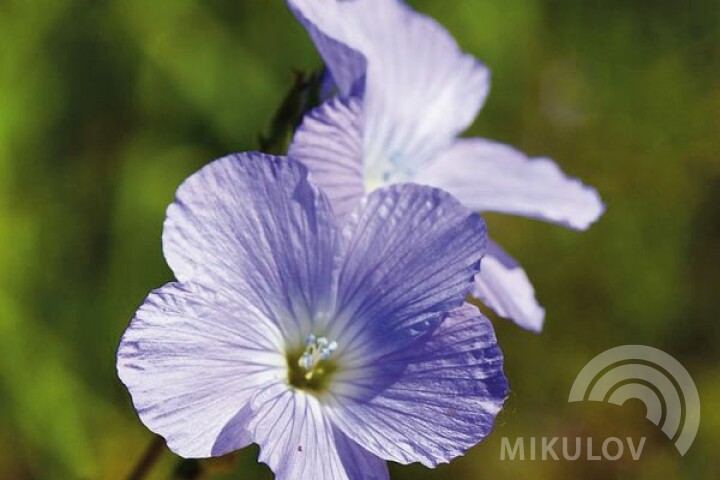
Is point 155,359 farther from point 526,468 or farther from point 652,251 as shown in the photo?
point 652,251

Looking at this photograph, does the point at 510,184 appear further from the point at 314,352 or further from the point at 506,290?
the point at 314,352

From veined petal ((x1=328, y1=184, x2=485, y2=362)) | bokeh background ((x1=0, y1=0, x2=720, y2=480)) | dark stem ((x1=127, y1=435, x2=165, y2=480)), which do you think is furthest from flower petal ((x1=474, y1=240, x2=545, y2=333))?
bokeh background ((x1=0, y1=0, x2=720, y2=480))

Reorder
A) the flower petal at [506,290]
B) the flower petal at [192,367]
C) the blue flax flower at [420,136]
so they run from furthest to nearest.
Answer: the flower petal at [506,290], the blue flax flower at [420,136], the flower petal at [192,367]

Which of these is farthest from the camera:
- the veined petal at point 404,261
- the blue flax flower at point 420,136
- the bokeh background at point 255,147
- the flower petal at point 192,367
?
the bokeh background at point 255,147

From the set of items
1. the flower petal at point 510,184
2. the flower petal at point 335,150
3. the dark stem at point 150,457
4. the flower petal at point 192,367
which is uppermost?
the flower petal at point 510,184

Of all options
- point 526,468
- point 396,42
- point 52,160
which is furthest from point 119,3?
point 526,468

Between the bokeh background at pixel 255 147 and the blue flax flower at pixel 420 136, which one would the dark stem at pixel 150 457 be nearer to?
the blue flax flower at pixel 420 136

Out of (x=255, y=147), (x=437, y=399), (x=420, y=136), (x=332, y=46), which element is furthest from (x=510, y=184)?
(x=255, y=147)

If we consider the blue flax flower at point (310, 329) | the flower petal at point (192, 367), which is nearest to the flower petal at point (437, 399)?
the blue flax flower at point (310, 329)
